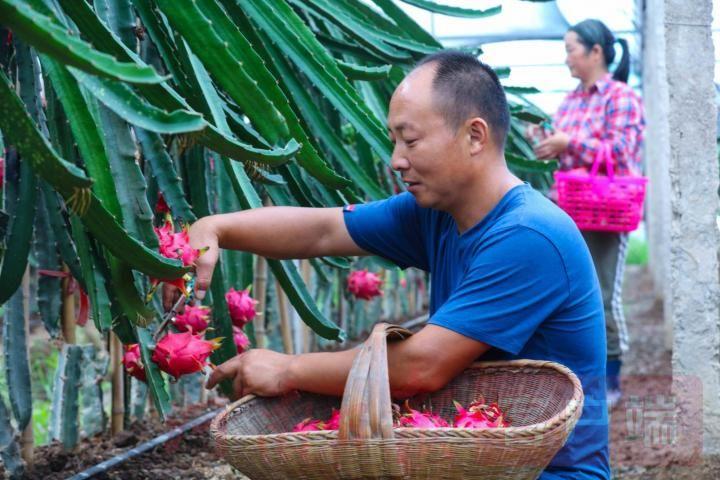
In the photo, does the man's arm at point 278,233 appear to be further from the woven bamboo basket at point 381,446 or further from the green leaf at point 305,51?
the woven bamboo basket at point 381,446

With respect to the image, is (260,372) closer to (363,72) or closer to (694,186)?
(363,72)

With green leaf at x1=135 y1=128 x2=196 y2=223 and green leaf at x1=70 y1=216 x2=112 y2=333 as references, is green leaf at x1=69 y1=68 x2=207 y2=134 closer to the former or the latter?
green leaf at x1=70 y1=216 x2=112 y2=333

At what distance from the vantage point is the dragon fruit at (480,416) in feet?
5.22

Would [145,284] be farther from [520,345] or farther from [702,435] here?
[702,435]

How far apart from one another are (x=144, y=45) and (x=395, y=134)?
79 centimetres

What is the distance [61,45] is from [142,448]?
1800 mm

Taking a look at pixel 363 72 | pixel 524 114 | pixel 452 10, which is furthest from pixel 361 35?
pixel 524 114

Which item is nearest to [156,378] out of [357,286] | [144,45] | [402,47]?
[144,45]

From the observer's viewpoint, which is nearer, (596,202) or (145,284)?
(145,284)

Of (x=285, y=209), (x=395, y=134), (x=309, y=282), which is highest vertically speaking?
(x=395, y=134)

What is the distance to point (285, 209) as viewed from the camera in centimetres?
211

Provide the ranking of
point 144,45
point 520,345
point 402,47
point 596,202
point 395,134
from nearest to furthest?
point 520,345
point 395,134
point 144,45
point 402,47
point 596,202

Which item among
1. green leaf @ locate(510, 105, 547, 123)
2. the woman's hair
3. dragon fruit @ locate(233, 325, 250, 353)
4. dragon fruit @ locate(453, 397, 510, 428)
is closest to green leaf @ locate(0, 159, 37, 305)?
dragon fruit @ locate(233, 325, 250, 353)

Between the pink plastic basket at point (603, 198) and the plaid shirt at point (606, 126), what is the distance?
66mm
